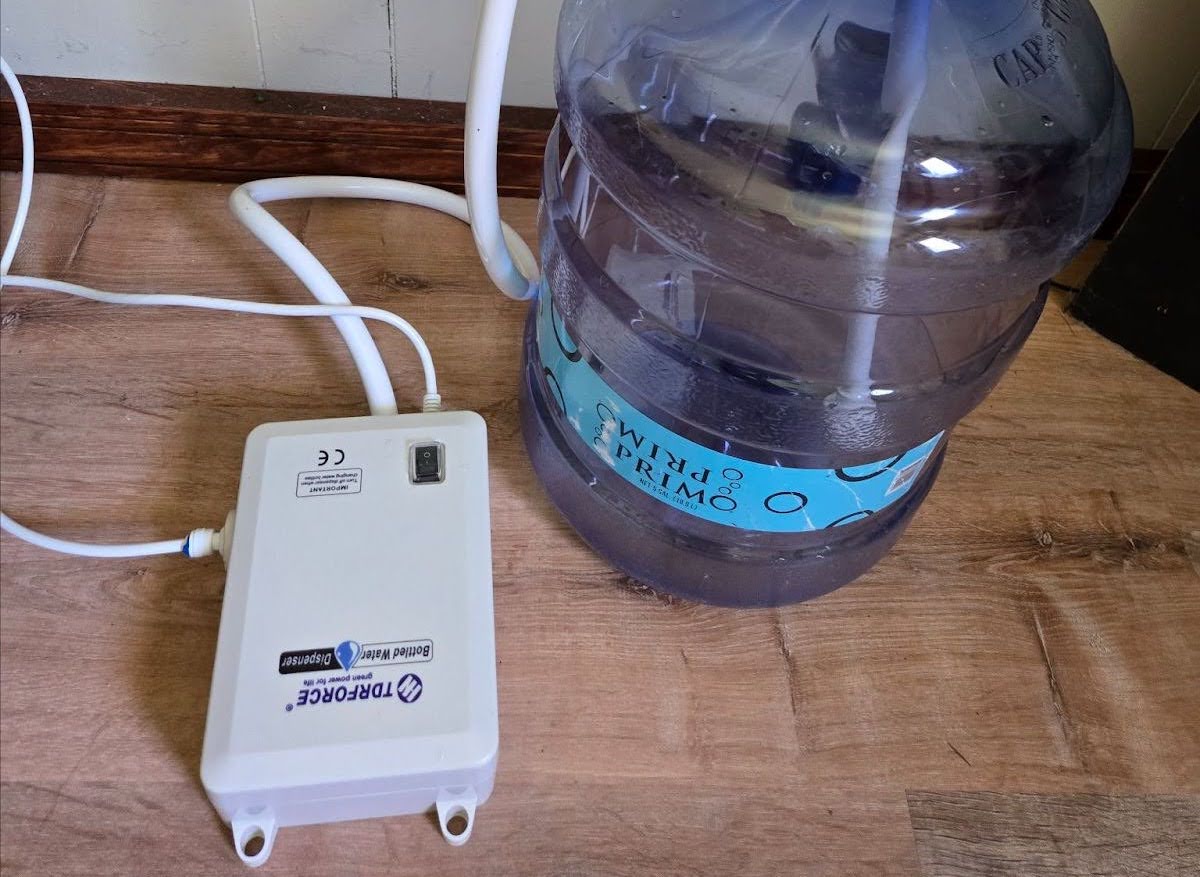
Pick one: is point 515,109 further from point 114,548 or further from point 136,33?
point 114,548

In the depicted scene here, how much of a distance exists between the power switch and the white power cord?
0.06 metres

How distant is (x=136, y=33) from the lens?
780 mm

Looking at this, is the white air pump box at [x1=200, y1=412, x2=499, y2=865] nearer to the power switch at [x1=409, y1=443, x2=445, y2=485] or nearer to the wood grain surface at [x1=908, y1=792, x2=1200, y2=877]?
the power switch at [x1=409, y1=443, x2=445, y2=485]

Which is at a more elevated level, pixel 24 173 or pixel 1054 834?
pixel 24 173

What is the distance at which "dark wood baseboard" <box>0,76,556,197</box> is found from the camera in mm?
802

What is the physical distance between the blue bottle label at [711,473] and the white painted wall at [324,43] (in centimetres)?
28

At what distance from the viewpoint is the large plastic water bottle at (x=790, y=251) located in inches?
21.1

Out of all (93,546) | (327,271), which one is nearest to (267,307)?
(327,271)

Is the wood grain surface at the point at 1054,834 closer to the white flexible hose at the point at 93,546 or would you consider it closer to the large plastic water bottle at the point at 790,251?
the large plastic water bottle at the point at 790,251

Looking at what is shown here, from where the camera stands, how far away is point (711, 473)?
57cm

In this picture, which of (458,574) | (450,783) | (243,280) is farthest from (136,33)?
(450,783)

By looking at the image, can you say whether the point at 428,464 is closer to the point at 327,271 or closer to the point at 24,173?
the point at 327,271

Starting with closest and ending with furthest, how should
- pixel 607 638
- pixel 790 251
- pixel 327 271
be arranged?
pixel 790 251 → pixel 607 638 → pixel 327 271

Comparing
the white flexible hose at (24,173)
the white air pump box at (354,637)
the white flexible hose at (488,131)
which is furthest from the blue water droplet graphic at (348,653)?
the white flexible hose at (24,173)
